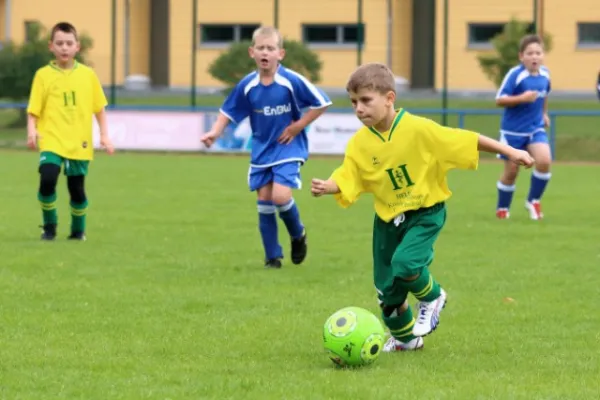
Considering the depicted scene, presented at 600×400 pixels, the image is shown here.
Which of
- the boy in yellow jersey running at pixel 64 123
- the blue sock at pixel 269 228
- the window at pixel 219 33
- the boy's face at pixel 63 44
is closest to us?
the blue sock at pixel 269 228

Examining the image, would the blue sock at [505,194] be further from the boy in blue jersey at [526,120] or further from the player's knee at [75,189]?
the player's knee at [75,189]

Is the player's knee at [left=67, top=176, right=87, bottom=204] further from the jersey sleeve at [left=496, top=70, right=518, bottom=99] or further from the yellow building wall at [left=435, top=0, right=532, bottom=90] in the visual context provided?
the yellow building wall at [left=435, top=0, right=532, bottom=90]

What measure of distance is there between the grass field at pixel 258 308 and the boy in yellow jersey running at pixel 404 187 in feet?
0.83

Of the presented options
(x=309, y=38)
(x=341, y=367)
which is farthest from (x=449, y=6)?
(x=341, y=367)

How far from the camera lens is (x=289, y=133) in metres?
9.34

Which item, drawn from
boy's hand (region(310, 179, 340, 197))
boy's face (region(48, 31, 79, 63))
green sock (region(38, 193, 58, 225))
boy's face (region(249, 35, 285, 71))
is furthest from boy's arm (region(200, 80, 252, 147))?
boy's hand (region(310, 179, 340, 197))

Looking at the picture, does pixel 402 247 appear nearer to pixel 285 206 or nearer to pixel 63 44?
pixel 285 206

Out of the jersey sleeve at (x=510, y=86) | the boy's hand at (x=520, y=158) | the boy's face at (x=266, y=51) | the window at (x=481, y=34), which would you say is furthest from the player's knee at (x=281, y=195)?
the window at (x=481, y=34)

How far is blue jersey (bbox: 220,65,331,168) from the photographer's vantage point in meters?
9.35

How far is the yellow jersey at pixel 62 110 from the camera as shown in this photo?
35.6 ft

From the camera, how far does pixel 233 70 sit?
2783 centimetres

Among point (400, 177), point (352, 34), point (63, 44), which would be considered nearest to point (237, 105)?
point (63, 44)

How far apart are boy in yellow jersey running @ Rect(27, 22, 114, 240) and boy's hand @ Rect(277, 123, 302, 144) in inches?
83.5

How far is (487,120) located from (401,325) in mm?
19717
